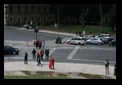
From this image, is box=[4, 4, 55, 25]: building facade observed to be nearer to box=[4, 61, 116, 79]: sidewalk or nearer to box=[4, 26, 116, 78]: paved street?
box=[4, 26, 116, 78]: paved street

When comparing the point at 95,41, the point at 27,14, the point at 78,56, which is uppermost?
the point at 27,14

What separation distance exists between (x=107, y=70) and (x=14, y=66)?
25.8ft

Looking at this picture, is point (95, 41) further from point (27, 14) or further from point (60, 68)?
point (27, 14)

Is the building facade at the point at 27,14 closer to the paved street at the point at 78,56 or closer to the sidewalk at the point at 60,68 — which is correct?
the paved street at the point at 78,56

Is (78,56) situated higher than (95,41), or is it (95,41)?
(95,41)

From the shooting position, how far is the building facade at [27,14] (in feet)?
276

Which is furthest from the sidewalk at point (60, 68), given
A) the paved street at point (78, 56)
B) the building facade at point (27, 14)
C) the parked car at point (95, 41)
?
the building facade at point (27, 14)

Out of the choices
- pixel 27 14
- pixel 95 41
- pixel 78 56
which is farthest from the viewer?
pixel 27 14

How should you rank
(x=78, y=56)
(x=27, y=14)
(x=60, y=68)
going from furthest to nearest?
(x=27, y=14) < (x=78, y=56) < (x=60, y=68)

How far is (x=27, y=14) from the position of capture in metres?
85.9

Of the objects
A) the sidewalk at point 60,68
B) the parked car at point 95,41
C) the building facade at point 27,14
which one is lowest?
the sidewalk at point 60,68

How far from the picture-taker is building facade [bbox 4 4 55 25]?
276ft

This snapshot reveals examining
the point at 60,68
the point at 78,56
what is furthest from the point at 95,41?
the point at 60,68
